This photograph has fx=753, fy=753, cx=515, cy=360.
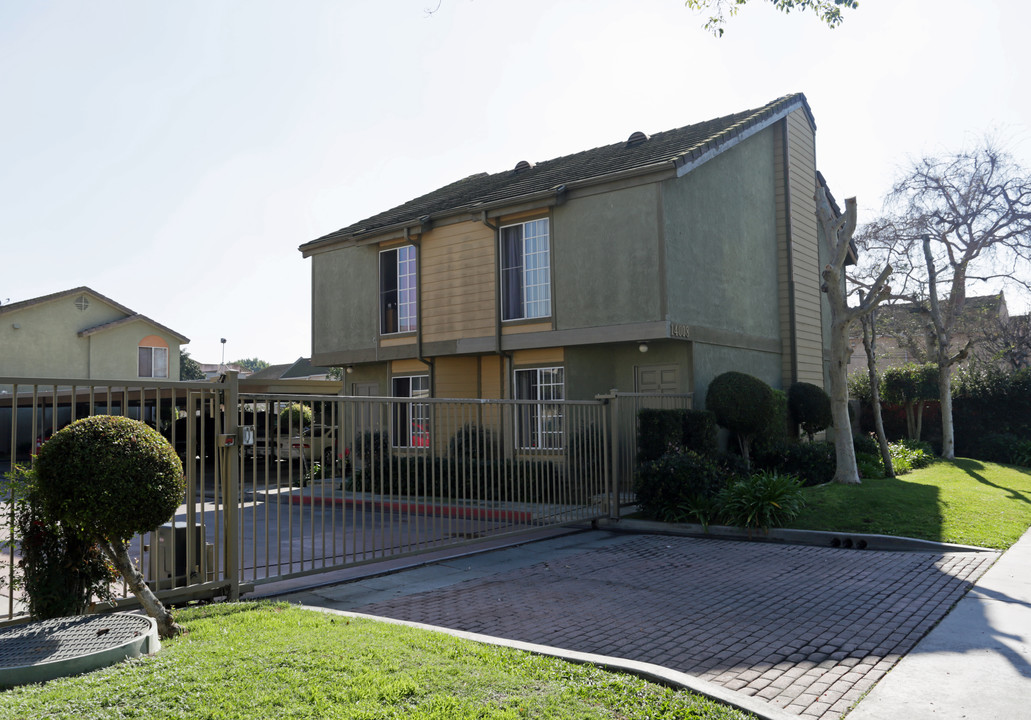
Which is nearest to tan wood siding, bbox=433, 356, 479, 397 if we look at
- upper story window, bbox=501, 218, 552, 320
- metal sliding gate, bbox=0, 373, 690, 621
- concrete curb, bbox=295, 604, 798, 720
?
upper story window, bbox=501, 218, 552, 320

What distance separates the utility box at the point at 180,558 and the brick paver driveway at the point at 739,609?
156cm

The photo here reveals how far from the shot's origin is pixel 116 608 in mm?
6332

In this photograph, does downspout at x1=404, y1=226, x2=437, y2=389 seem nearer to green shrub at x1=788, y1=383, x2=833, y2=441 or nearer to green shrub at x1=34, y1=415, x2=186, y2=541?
green shrub at x1=788, y1=383, x2=833, y2=441

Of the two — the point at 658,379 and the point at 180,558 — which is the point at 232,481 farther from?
the point at 658,379

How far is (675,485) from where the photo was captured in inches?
489

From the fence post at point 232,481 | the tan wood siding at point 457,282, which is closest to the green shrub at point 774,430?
the tan wood siding at point 457,282

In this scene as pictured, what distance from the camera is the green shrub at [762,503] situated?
37.2 ft

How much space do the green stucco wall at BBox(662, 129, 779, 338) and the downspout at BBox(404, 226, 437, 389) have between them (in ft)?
22.1

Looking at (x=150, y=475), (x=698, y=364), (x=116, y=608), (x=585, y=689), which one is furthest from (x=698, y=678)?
(x=698, y=364)

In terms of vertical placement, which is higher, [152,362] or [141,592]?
A: [152,362]

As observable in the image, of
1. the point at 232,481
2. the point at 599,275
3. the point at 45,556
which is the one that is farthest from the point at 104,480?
the point at 599,275

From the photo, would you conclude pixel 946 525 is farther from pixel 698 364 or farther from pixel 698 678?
pixel 698 678

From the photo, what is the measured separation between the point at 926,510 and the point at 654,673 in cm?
897

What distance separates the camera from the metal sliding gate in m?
6.82
